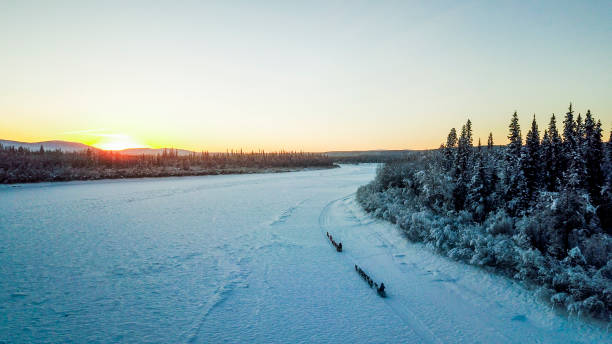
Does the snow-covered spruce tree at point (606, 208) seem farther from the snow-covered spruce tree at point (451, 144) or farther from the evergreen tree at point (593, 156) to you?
the snow-covered spruce tree at point (451, 144)

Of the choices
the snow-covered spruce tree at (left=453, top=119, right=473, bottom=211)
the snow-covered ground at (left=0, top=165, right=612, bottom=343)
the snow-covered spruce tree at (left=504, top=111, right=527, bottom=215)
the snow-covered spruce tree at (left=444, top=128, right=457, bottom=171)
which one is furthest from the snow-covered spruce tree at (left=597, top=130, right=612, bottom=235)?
the snow-covered spruce tree at (left=444, top=128, right=457, bottom=171)

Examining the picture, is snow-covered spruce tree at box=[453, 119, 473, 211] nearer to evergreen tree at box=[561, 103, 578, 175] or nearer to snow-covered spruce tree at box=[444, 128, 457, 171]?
snow-covered spruce tree at box=[444, 128, 457, 171]

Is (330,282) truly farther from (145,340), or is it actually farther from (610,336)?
(610,336)

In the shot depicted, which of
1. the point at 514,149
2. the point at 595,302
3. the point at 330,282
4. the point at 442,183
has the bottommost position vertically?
the point at 330,282

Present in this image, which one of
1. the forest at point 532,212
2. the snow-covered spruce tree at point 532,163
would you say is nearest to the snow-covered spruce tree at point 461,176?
the forest at point 532,212

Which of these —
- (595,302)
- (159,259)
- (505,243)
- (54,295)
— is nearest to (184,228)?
(159,259)
